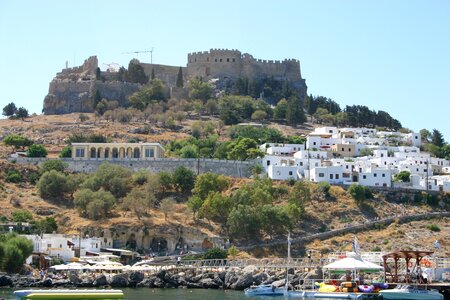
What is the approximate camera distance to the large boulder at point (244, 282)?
6097 cm

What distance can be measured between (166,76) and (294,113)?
74.7 feet

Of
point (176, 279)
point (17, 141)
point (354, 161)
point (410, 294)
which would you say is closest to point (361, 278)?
point (410, 294)

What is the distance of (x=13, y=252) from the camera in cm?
6344

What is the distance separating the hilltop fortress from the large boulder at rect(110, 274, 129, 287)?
62254 mm

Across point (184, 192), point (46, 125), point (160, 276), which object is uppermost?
point (46, 125)

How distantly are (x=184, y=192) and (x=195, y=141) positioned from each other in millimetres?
17509

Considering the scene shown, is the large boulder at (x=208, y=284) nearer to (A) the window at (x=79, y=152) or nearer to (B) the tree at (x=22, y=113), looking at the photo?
(A) the window at (x=79, y=152)

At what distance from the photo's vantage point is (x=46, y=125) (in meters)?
116

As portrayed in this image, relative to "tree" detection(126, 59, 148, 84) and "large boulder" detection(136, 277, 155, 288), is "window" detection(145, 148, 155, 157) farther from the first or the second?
"large boulder" detection(136, 277, 155, 288)

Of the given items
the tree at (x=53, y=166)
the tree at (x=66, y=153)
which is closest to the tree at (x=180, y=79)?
the tree at (x=66, y=153)

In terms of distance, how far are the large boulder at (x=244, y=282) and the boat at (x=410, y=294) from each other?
1520 cm

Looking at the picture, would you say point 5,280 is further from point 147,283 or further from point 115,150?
point 115,150

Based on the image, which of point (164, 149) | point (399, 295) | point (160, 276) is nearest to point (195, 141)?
point (164, 149)

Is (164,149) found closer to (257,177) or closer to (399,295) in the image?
(257,177)
